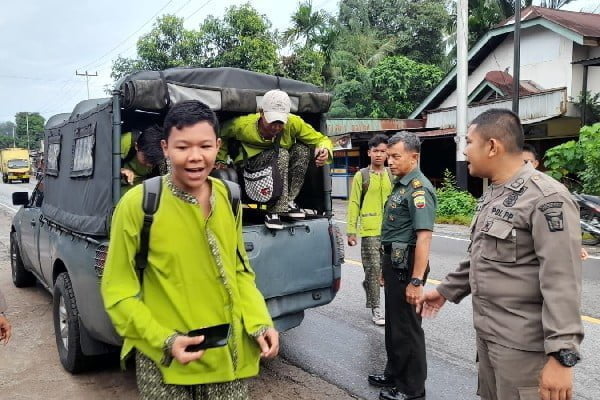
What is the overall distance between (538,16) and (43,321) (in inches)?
688

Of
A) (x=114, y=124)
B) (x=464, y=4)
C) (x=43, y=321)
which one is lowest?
(x=43, y=321)

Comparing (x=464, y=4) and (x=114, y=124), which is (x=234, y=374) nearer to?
(x=114, y=124)

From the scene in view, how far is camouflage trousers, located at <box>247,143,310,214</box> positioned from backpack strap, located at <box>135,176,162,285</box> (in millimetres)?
2289

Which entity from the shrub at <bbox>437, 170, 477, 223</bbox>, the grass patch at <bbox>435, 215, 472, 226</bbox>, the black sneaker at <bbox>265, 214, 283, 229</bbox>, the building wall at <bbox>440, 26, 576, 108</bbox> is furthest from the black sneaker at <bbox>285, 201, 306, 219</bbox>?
the building wall at <bbox>440, 26, 576, 108</bbox>

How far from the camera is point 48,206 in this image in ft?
17.1

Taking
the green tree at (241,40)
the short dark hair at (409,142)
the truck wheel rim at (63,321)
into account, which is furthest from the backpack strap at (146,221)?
the green tree at (241,40)

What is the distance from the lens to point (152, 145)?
4.03 meters

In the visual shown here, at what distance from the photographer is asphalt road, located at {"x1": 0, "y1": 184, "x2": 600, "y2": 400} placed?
3.90m

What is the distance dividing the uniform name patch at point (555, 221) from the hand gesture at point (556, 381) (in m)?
0.48

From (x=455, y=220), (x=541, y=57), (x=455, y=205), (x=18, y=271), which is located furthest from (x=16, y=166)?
(x=18, y=271)

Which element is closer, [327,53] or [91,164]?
[91,164]

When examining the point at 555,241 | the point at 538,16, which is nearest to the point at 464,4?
the point at 538,16

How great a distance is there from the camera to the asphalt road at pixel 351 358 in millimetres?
3900

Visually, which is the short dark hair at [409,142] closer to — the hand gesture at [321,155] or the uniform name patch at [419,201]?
the uniform name patch at [419,201]
